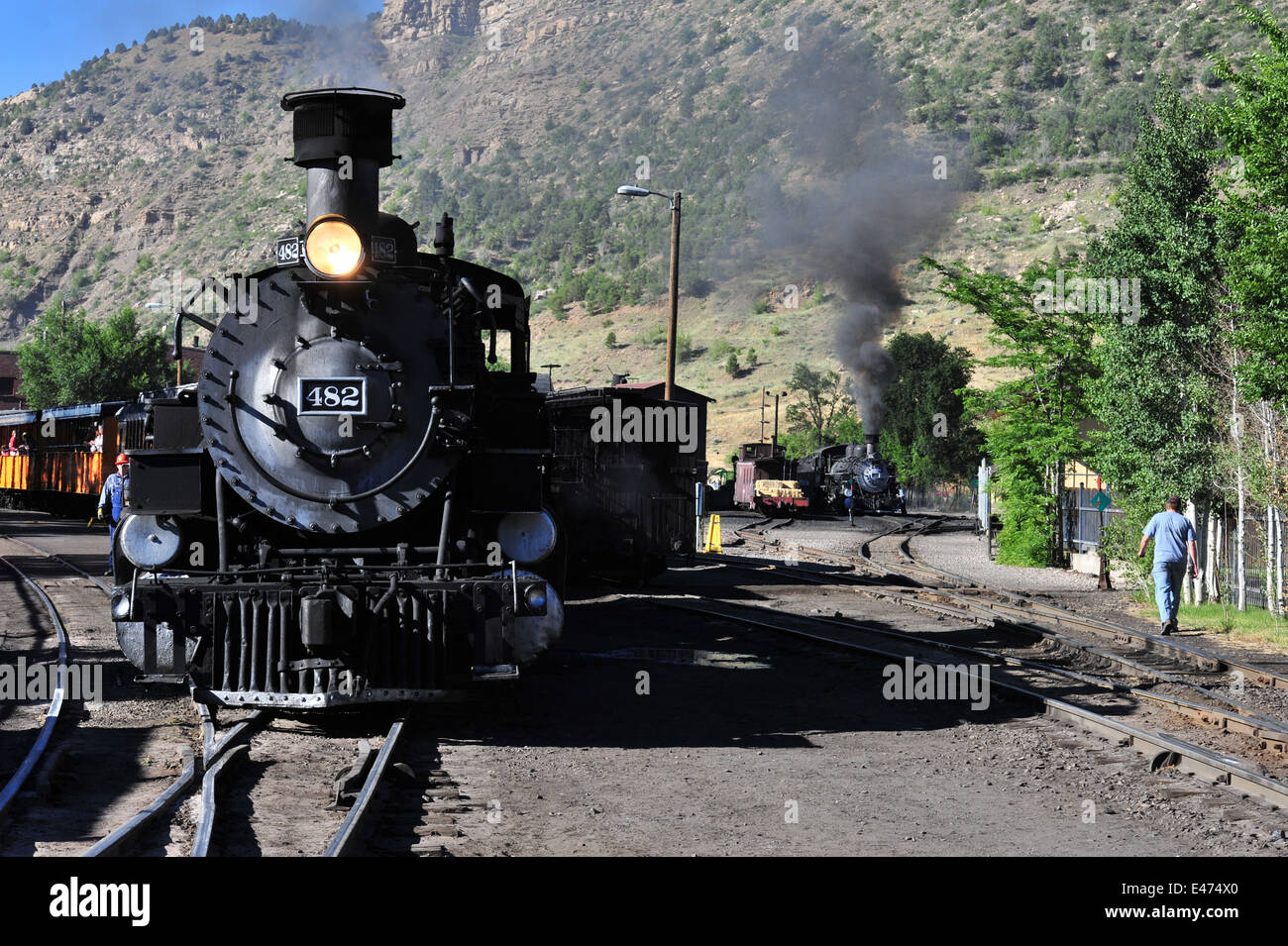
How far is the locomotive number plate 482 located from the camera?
806 centimetres

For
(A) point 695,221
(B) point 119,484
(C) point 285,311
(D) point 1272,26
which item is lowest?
Answer: (B) point 119,484

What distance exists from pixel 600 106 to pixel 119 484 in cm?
16205

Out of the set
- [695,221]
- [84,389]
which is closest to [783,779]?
[84,389]

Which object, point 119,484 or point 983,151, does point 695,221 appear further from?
point 119,484

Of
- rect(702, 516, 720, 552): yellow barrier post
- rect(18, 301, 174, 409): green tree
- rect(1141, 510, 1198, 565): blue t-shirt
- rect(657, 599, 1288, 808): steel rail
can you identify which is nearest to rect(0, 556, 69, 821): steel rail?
rect(657, 599, 1288, 808): steel rail

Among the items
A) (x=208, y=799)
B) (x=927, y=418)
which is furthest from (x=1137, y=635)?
(x=927, y=418)

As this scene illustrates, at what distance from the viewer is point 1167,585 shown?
544 inches

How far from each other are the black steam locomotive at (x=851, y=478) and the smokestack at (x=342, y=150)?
38577mm

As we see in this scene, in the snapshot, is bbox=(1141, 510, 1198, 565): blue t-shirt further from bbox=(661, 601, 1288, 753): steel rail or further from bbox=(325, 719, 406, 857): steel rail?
bbox=(325, 719, 406, 857): steel rail

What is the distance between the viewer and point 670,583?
1962 cm

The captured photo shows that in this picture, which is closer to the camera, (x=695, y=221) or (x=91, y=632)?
(x=91, y=632)

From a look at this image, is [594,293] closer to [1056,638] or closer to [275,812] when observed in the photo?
[1056,638]

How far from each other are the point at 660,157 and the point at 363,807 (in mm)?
151773

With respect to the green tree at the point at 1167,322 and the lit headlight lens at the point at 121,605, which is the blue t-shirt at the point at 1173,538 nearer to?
the green tree at the point at 1167,322
